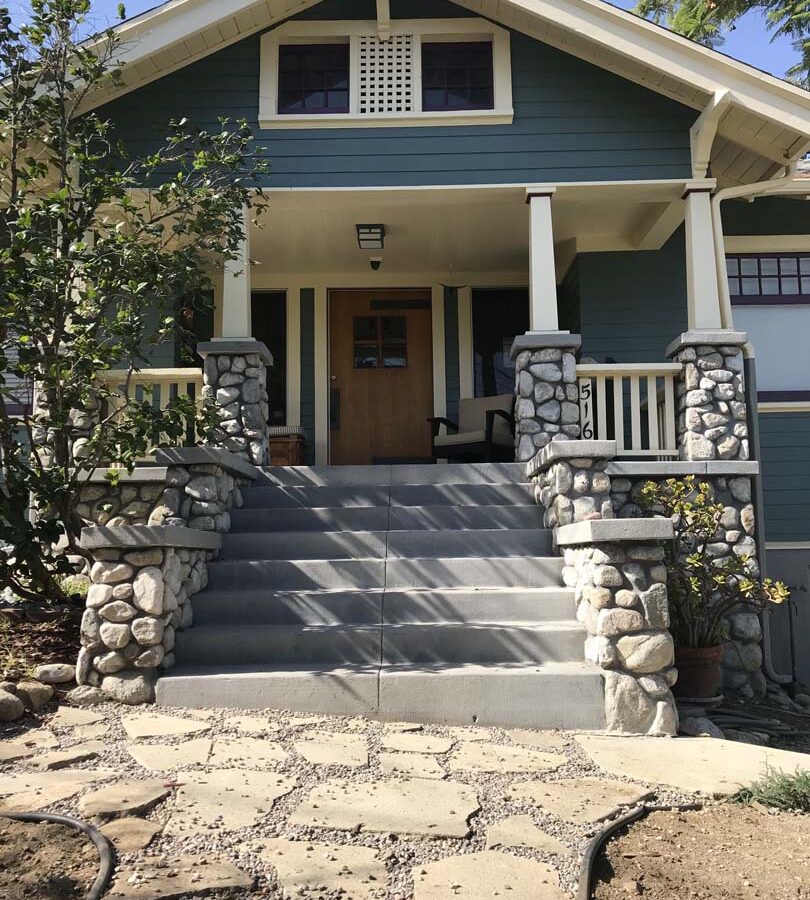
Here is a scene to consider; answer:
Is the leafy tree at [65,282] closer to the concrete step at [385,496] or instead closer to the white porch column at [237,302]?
the concrete step at [385,496]

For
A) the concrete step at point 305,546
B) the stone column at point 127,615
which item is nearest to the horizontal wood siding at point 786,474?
the concrete step at point 305,546

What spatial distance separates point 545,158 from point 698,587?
3.42 m

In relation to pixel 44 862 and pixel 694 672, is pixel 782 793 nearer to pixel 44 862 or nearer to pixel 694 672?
pixel 694 672

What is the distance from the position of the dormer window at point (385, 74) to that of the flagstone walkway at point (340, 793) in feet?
14.9

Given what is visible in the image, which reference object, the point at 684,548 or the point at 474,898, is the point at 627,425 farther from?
the point at 474,898

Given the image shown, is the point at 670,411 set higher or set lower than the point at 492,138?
lower

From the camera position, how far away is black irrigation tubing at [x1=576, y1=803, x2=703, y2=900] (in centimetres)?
217

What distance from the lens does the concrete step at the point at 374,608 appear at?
4.22 m

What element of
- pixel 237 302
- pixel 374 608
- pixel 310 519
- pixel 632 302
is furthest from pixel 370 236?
pixel 374 608

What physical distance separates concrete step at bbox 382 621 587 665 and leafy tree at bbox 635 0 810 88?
10.6 meters

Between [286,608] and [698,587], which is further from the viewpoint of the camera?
[698,587]

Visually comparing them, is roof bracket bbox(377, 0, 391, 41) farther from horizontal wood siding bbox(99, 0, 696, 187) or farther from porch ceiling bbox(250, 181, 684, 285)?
porch ceiling bbox(250, 181, 684, 285)

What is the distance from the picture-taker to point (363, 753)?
3143 millimetres

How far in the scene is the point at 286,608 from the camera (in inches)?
167
